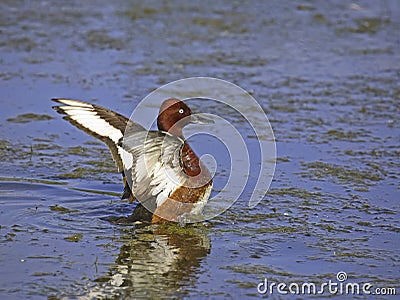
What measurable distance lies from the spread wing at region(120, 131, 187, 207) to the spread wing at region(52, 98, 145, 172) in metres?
0.09

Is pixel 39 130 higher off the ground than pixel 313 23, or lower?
lower

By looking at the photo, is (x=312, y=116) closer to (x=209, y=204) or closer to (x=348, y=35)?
(x=209, y=204)

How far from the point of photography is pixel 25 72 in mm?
9578

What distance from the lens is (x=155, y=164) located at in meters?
5.76

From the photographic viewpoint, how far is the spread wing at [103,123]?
19.0 feet

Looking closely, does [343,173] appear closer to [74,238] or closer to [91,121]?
[91,121]

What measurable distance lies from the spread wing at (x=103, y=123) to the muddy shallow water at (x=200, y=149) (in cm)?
54

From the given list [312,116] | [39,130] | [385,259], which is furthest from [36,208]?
[312,116]

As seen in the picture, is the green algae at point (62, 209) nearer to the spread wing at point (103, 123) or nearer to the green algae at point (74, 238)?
the green algae at point (74, 238)

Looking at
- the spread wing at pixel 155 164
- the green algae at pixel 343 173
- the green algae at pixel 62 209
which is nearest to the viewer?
the spread wing at pixel 155 164

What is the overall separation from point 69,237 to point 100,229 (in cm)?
28

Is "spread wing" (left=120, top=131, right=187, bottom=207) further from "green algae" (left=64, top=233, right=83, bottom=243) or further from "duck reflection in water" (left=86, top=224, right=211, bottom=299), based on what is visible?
"green algae" (left=64, top=233, right=83, bottom=243)

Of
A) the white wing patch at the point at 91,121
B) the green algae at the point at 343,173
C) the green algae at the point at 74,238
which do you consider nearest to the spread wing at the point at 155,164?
the white wing patch at the point at 91,121

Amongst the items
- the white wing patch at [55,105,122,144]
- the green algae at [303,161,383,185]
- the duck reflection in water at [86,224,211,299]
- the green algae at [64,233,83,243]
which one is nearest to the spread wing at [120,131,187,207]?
the white wing patch at [55,105,122,144]
